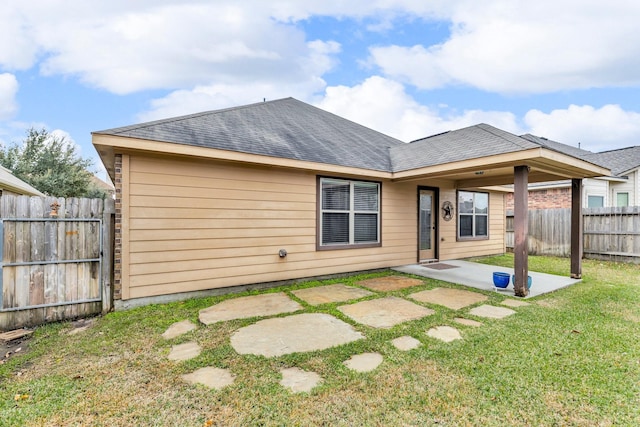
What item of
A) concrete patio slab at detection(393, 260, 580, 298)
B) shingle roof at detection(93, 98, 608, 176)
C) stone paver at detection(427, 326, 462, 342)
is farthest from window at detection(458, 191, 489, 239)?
stone paver at detection(427, 326, 462, 342)

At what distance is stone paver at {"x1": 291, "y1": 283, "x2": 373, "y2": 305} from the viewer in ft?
15.5

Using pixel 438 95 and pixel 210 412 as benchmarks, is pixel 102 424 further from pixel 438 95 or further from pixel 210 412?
pixel 438 95

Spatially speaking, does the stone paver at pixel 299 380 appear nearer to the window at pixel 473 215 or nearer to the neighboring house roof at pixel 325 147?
the neighboring house roof at pixel 325 147

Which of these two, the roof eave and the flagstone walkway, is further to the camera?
the roof eave

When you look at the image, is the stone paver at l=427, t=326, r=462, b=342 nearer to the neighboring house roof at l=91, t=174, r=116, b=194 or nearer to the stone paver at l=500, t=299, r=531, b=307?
the stone paver at l=500, t=299, r=531, b=307

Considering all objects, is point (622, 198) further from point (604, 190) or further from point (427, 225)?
point (427, 225)

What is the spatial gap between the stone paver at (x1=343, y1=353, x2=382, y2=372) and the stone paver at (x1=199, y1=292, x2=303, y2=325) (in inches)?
61.9

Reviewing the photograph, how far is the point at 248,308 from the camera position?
4.26 meters

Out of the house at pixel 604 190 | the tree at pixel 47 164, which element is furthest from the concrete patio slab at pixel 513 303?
the tree at pixel 47 164

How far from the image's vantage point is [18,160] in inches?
583

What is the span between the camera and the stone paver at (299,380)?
2.27 metres

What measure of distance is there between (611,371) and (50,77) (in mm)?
19026

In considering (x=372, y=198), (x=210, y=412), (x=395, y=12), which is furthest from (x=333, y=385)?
(x=395, y=12)

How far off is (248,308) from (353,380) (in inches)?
90.4
